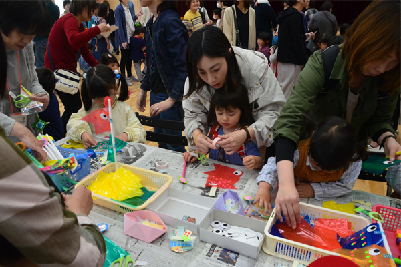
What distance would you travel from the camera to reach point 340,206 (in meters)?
1.23

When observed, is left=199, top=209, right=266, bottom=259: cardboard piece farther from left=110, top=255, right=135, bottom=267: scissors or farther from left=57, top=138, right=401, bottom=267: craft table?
left=110, top=255, right=135, bottom=267: scissors

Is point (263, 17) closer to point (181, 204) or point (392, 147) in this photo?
point (392, 147)

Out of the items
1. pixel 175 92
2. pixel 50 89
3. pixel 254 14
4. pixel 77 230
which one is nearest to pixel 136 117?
pixel 175 92

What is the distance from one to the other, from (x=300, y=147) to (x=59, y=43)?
242 centimetres

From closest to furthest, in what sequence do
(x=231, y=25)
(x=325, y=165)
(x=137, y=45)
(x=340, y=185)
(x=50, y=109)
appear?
(x=325, y=165) → (x=340, y=185) → (x=50, y=109) → (x=231, y=25) → (x=137, y=45)

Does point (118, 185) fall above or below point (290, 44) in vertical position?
below

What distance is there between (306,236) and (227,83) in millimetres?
856

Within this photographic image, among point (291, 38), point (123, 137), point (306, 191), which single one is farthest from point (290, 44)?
point (306, 191)

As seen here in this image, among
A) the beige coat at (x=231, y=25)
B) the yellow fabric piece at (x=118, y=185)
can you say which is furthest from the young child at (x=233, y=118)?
the beige coat at (x=231, y=25)

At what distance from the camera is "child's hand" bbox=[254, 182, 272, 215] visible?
1.17 m

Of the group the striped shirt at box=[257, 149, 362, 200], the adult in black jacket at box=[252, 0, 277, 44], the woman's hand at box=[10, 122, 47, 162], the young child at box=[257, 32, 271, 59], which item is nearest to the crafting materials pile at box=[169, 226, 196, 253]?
the striped shirt at box=[257, 149, 362, 200]

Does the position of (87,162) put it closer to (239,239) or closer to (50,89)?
(239,239)

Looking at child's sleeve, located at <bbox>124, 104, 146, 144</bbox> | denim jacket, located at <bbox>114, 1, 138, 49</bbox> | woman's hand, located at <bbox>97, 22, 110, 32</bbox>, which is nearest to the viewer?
child's sleeve, located at <bbox>124, 104, 146, 144</bbox>

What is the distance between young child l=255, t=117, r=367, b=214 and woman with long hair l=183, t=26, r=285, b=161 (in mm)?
228
